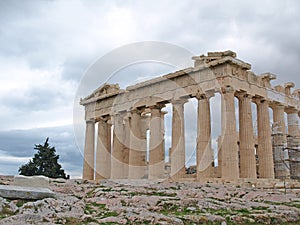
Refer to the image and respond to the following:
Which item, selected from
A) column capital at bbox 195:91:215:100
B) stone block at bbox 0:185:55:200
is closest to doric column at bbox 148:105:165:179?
column capital at bbox 195:91:215:100

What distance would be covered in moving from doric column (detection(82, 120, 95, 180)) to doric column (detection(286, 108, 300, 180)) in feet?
70.2

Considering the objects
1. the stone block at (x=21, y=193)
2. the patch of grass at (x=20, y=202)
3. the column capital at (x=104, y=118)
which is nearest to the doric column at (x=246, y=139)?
the column capital at (x=104, y=118)

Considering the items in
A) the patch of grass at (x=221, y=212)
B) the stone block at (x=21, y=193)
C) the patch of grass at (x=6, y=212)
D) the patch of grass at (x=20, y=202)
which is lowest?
the patch of grass at (x=221, y=212)

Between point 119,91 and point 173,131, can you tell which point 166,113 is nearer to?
point 119,91

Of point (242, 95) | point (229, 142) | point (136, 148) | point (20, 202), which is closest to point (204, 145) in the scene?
point (229, 142)

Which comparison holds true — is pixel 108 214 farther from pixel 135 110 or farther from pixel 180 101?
pixel 135 110

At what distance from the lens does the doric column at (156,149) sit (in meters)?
35.2

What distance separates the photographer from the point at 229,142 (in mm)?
29406

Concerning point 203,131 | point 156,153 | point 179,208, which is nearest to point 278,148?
point 203,131

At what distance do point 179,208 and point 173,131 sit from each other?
20.8 meters

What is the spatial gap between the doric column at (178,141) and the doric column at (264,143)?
666cm

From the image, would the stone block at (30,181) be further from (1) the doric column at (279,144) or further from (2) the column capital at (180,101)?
(1) the doric column at (279,144)

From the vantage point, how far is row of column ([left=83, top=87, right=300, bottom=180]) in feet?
98.8

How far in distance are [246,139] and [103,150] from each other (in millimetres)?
17914
